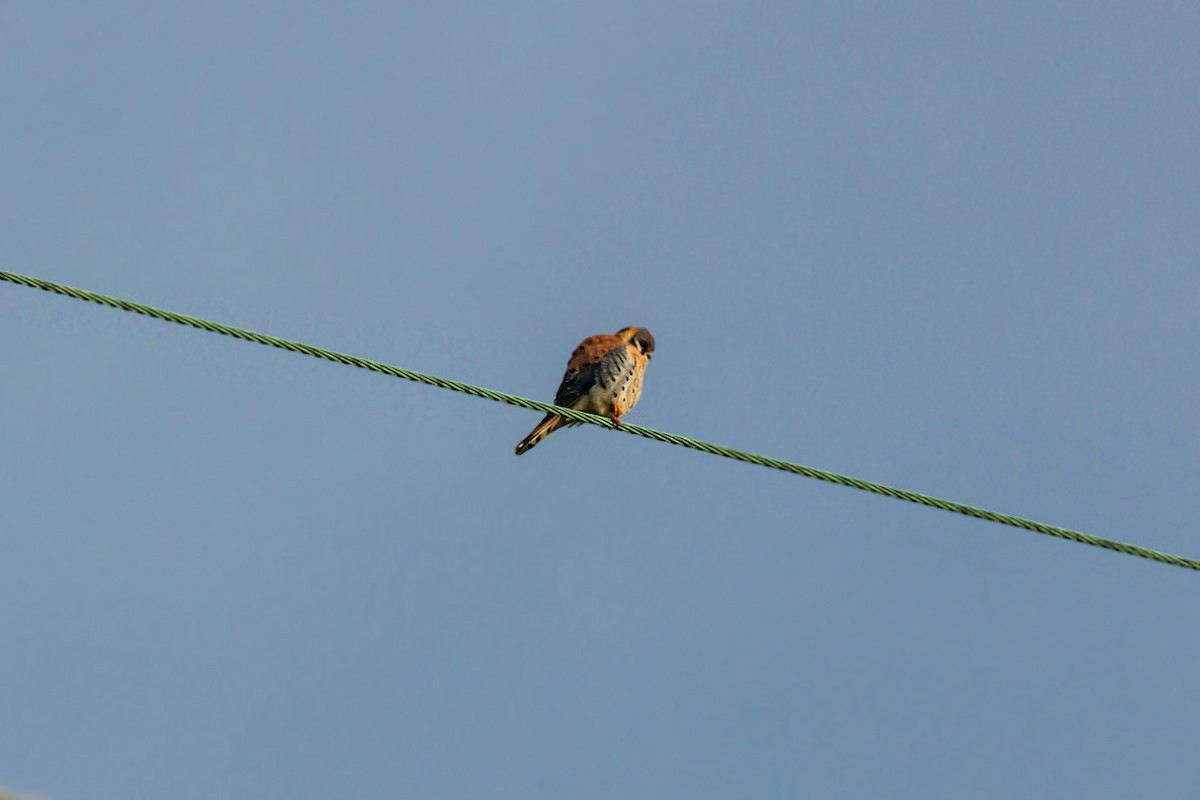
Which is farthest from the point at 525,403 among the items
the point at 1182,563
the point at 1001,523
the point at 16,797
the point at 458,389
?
the point at 16,797

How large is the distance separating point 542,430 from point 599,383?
55 centimetres

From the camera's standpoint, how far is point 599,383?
38.3 feet

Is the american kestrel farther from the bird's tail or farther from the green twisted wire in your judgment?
the green twisted wire

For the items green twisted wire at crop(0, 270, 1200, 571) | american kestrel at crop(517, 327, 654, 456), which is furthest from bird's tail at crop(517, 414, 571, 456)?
green twisted wire at crop(0, 270, 1200, 571)

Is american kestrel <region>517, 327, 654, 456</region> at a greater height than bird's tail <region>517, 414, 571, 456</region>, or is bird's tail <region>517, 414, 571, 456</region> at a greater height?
american kestrel <region>517, 327, 654, 456</region>

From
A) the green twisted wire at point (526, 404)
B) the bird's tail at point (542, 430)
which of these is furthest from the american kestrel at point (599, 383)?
the green twisted wire at point (526, 404)

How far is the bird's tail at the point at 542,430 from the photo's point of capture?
448 inches

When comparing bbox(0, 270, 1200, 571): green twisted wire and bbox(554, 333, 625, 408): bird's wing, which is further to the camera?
bbox(554, 333, 625, 408): bird's wing

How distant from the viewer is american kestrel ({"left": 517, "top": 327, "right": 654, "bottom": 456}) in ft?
37.7

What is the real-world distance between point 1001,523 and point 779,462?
0.92 m

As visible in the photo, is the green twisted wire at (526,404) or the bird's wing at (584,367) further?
the bird's wing at (584,367)

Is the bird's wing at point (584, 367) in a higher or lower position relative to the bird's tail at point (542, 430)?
higher

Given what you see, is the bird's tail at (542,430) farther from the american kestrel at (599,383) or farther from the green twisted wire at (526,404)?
the green twisted wire at (526,404)

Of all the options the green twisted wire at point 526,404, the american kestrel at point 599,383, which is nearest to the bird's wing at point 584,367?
the american kestrel at point 599,383
